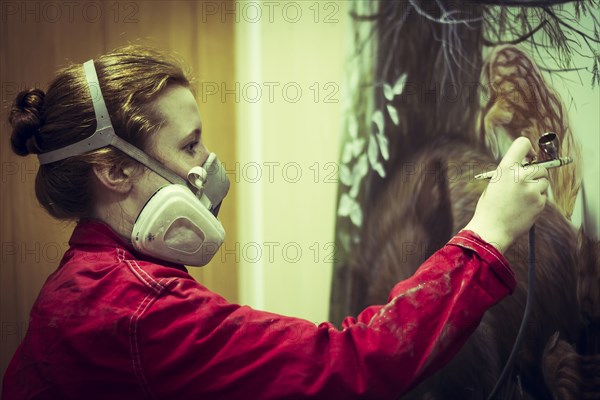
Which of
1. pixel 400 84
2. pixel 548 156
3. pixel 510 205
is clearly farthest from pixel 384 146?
pixel 510 205

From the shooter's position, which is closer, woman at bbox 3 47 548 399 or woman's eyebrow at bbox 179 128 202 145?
woman at bbox 3 47 548 399

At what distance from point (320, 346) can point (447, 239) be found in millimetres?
543

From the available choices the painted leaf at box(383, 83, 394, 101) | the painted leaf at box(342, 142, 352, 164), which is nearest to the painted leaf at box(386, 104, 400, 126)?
the painted leaf at box(383, 83, 394, 101)

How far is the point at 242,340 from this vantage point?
942mm

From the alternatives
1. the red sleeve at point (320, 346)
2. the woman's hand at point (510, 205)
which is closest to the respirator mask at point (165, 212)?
the red sleeve at point (320, 346)

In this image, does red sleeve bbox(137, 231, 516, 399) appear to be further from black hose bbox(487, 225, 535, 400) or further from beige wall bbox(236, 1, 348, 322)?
beige wall bbox(236, 1, 348, 322)

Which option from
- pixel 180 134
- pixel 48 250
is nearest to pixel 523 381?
pixel 180 134

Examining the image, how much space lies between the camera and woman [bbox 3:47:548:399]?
0.93 metres

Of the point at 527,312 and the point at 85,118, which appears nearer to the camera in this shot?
the point at 85,118

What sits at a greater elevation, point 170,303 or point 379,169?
point 379,169

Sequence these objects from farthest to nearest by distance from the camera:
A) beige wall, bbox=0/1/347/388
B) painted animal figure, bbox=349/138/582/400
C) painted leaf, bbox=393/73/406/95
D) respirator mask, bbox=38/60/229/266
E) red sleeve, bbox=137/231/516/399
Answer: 1. beige wall, bbox=0/1/347/388
2. painted leaf, bbox=393/73/406/95
3. painted animal figure, bbox=349/138/582/400
4. respirator mask, bbox=38/60/229/266
5. red sleeve, bbox=137/231/516/399

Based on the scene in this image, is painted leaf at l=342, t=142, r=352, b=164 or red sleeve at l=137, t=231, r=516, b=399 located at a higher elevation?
painted leaf at l=342, t=142, r=352, b=164

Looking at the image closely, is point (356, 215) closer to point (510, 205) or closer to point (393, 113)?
point (393, 113)

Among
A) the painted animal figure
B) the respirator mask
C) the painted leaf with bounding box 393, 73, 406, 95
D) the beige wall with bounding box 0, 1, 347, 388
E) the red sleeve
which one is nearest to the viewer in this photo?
the red sleeve
